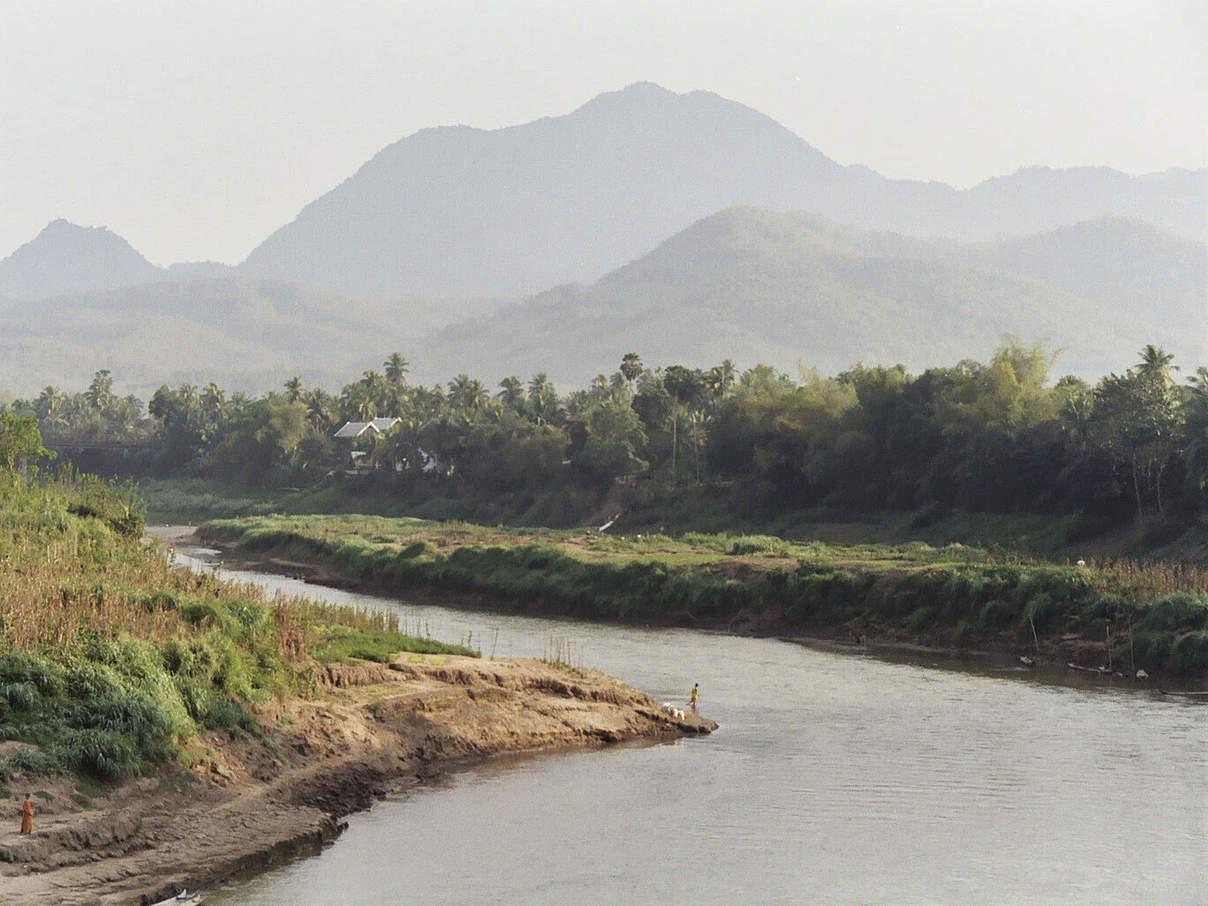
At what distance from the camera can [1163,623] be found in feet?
153

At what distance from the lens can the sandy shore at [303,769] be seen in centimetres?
2167

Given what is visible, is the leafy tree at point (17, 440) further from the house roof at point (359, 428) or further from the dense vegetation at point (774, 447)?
the house roof at point (359, 428)

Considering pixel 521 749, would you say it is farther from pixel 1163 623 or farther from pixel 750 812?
pixel 1163 623

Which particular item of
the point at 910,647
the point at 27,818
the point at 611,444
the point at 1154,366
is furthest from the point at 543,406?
the point at 27,818

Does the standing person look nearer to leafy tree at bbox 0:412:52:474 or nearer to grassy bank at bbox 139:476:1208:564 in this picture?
leafy tree at bbox 0:412:52:474

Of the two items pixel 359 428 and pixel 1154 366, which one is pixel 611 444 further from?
pixel 359 428

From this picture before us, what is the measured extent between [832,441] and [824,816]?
69693 millimetres

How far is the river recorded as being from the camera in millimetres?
23531

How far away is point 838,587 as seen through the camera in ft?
195

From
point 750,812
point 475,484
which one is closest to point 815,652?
point 750,812

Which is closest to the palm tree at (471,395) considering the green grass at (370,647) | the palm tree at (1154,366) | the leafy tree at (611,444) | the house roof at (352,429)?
the house roof at (352,429)

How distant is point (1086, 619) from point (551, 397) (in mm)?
96545

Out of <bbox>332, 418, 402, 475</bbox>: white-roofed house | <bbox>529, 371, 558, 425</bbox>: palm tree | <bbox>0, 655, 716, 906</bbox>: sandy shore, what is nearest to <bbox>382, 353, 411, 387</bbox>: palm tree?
<bbox>332, 418, 402, 475</bbox>: white-roofed house

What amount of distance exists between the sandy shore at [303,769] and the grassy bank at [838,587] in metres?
18.7
